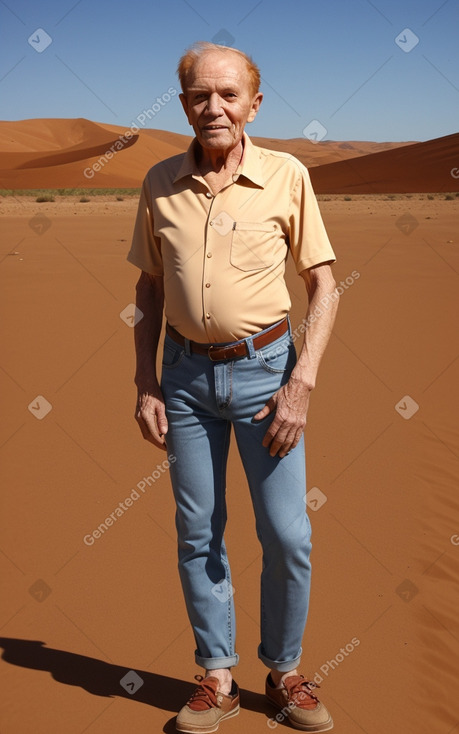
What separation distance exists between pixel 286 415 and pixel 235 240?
507 mm

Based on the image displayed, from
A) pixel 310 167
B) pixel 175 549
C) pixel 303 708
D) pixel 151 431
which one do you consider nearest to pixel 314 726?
pixel 303 708

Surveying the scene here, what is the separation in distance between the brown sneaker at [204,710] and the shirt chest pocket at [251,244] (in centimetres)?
131

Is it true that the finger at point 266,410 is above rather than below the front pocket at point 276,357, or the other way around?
below

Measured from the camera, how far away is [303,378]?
86.6 inches

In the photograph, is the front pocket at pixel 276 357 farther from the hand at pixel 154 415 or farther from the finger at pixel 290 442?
the hand at pixel 154 415

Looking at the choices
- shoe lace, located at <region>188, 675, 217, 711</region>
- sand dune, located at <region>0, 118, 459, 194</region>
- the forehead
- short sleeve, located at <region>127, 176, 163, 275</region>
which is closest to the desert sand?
shoe lace, located at <region>188, 675, 217, 711</region>

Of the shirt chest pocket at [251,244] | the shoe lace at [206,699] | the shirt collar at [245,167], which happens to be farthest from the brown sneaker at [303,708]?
the shirt collar at [245,167]

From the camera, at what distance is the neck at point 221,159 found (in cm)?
220

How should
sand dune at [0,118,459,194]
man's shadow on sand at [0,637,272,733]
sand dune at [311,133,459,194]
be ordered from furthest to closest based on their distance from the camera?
sand dune at [0,118,459,194] → sand dune at [311,133,459,194] → man's shadow on sand at [0,637,272,733]

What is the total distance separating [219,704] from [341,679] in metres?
0.49

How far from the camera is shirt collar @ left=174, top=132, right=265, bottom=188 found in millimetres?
2150

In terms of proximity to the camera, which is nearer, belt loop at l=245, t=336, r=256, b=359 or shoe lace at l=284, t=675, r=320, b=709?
belt loop at l=245, t=336, r=256, b=359

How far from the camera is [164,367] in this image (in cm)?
234

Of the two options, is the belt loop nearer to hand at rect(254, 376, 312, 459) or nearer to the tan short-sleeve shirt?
the tan short-sleeve shirt
